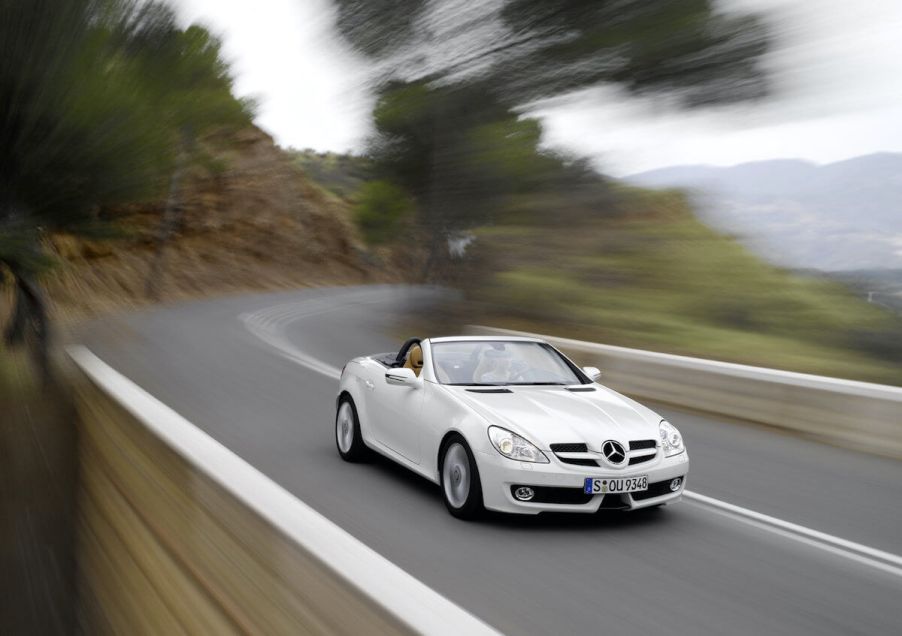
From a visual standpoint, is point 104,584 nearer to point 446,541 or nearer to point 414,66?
point 446,541

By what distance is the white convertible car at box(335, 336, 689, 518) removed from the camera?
248 inches

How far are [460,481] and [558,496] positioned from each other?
739mm

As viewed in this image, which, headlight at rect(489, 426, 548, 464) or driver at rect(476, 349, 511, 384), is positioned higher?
driver at rect(476, 349, 511, 384)

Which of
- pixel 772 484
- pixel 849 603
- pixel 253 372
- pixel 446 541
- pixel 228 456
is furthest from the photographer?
pixel 253 372

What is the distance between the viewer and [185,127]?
2194 cm

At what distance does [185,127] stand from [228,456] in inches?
743

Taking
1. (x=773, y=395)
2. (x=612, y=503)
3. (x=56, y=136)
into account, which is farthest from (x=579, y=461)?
(x=56, y=136)

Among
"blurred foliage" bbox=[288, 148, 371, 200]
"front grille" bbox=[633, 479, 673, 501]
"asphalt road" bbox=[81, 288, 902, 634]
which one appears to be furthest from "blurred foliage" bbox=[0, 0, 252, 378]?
"blurred foliage" bbox=[288, 148, 371, 200]

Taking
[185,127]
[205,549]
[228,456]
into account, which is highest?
[185,127]

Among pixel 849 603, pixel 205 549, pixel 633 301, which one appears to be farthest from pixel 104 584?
pixel 633 301

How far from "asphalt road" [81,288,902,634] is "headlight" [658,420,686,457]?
505mm

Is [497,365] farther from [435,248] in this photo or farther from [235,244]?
[235,244]

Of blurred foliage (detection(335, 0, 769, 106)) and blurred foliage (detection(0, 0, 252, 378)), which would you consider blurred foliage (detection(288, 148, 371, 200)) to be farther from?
blurred foliage (detection(0, 0, 252, 378))

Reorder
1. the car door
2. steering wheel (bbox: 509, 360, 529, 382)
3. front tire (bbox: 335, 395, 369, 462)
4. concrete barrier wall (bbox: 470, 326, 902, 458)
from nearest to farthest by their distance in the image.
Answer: the car door, steering wheel (bbox: 509, 360, 529, 382), front tire (bbox: 335, 395, 369, 462), concrete barrier wall (bbox: 470, 326, 902, 458)
